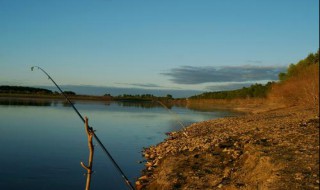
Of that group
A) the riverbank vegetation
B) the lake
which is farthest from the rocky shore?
the lake

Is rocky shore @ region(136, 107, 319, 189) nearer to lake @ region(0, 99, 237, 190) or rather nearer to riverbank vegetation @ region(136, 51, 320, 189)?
riverbank vegetation @ region(136, 51, 320, 189)

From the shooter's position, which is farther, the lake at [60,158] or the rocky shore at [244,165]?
the lake at [60,158]

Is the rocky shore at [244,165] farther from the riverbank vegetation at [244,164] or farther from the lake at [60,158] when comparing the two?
the lake at [60,158]

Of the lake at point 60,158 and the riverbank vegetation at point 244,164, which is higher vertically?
the riverbank vegetation at point 244,164

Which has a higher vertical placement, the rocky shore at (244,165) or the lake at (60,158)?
the rocky shore at (244,165)

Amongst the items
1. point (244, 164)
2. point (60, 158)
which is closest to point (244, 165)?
point (244, 164)

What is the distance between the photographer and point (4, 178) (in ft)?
52.7

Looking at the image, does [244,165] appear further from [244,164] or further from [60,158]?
[60,158]

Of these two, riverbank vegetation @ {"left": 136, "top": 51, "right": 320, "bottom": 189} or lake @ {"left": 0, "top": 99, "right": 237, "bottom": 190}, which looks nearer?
riverbank vegetation @ {"left": 136, "top": 51, "right": 320, "bottom": 189}

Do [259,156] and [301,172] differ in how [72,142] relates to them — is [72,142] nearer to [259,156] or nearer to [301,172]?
[259,156]

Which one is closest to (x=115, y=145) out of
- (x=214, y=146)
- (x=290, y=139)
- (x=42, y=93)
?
(x=214, y=146)

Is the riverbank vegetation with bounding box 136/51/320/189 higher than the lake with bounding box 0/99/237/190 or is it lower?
higher

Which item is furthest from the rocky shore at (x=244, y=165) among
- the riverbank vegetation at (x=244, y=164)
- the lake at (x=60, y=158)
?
the lake at (x=60, y=158)

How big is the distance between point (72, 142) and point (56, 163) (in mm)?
7822
